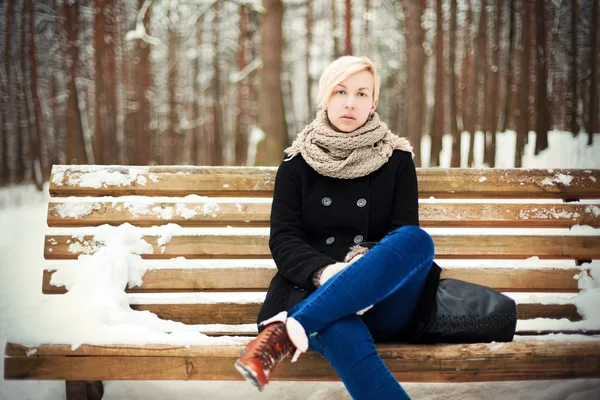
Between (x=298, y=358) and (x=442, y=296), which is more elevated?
(x=442, y=296)

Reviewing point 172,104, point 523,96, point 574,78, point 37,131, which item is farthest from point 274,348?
point 172,104

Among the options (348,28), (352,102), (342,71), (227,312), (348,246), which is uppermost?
(348,28)

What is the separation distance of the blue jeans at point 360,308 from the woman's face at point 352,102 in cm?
65

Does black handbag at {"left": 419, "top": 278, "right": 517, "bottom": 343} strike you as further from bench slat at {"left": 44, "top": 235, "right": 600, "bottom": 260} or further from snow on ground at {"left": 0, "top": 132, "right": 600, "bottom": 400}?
bench slat at {"left": 44, "top": 235, "right": 600, "bottom": 260}

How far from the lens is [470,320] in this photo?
1865 mm

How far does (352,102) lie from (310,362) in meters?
1.14

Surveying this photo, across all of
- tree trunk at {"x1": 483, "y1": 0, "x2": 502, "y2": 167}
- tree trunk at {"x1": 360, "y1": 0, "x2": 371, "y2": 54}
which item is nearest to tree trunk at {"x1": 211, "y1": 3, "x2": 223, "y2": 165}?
tree trunk at {"x1": 360, "y1": 0, "x2": 371, "y2": 54}

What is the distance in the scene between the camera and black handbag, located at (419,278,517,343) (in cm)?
185

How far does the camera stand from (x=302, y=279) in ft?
6.28

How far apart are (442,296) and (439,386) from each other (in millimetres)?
847

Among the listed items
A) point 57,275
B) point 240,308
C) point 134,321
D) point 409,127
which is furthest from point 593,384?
point 409,127

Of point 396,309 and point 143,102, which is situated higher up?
point 143,102

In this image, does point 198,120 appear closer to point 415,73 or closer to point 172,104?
point 172,104

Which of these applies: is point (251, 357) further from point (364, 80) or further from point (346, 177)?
point (364, 80)
